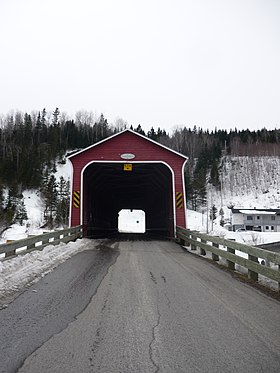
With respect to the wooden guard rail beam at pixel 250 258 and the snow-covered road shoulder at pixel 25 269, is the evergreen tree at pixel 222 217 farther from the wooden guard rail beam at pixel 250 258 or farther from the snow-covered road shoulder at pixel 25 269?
the snow-covered road shoulder at pixel 25 269

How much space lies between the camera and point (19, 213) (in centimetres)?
4619

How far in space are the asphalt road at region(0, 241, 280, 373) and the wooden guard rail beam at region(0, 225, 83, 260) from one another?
1.39 metres

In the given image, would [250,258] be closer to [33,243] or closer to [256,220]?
[33,243]

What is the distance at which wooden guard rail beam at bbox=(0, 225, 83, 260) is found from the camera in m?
6.61

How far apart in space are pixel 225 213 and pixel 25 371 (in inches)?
2660

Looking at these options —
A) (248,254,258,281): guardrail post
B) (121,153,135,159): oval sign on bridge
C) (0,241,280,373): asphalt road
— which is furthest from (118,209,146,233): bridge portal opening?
(0,241,280,373): asphalt road

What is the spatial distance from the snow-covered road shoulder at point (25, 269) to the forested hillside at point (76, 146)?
148 feet

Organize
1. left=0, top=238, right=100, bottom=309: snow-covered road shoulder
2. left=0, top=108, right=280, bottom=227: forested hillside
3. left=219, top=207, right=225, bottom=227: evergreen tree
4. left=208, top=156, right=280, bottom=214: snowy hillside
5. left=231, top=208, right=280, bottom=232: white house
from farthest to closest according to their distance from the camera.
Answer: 1. left=208, top=156, right=280, bottom=214: snowy hillside
2. left=0, top=108, right=280, bottom=227: forested hillside
3. left=219, top=207, right=225, bottom=227: evergreen tree
4. left=231, top=208, right=280, bottom=232: white house
5. left=0, top=238, right=100, bottom=309: snow-covered road shoulder

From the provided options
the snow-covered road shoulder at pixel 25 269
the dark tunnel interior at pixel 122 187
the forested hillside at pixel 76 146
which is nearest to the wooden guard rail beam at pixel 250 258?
the snow-covered road shoulder at pixel 25 269

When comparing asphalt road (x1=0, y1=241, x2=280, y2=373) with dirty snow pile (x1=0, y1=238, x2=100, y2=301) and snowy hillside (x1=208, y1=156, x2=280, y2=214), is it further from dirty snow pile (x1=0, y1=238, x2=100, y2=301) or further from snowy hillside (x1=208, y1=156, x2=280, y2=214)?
snowy hillside (x1=208, y1=156, x2=280, y2=214)

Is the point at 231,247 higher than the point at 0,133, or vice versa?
the point at 0,133

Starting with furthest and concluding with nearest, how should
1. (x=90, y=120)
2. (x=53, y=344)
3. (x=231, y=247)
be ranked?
(x=90, y=120) < (x=231, y=247) < (x=53, y=344)

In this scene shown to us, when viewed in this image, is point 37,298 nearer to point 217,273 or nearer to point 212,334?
point 212,334

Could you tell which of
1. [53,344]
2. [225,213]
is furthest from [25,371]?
[225,213]
